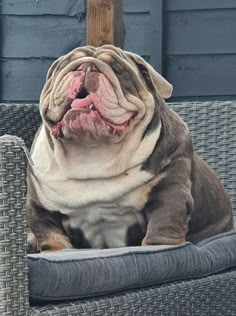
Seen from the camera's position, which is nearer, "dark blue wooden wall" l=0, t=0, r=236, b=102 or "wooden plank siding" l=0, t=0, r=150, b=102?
"dark blue wooden wall" l=0, t=0, r=236, b=102

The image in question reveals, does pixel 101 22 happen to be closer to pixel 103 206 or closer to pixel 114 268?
pixel 103 206

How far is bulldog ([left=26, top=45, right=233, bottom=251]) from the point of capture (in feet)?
7.51

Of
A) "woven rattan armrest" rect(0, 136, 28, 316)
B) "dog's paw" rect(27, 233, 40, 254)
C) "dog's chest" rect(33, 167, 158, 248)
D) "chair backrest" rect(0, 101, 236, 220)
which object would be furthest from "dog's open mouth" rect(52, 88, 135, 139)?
"chair backrest" rect(0, 101, 236, 220)

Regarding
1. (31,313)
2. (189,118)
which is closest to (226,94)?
(189,118)

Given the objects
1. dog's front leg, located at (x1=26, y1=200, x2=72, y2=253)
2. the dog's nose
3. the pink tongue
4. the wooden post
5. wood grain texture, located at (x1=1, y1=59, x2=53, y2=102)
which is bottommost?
wood grain texture, located at (x1=1, y1=59, x2=53, y2=102)

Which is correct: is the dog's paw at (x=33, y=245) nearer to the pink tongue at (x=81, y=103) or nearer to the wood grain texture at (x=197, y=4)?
the pink tongue at (x=81, y=103)

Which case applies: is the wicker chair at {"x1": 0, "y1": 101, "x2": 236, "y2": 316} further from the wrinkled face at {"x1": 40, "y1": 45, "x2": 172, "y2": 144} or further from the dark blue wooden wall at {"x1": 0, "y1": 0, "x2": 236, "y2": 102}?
the dark blue wooden wall at {"x1": 0, "y1": 0, "x2": 236, "y2": 102}

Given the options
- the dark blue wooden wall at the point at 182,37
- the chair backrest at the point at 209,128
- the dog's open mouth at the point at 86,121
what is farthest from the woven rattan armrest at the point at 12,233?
the dark blue wooden wall at the point at 182,37

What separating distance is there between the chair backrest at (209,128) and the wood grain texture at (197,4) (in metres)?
0.94

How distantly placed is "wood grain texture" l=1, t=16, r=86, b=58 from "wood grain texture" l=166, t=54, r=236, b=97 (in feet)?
1.61

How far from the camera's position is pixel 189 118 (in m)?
3.22

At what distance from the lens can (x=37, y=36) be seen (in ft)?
14.0

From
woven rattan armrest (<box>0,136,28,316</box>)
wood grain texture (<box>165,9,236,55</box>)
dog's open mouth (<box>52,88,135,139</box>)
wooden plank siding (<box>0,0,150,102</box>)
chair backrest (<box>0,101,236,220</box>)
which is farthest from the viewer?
wooden plank siding (<box>0,0,150,102</box>)

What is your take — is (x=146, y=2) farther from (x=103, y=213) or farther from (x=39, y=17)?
(x=103, y=213)
